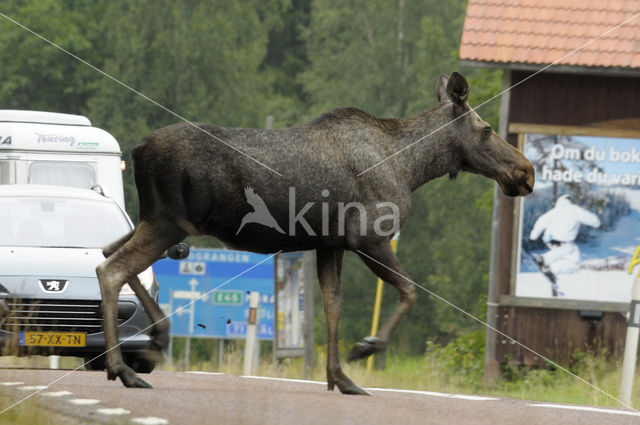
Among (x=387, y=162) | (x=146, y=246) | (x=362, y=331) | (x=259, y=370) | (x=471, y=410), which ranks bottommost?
(x=362, y=331)

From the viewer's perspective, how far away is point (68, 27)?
1877 inches

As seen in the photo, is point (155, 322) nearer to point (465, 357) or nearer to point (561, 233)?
point (561, 233)

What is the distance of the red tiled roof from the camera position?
1733 cm

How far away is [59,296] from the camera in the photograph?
11031 mm

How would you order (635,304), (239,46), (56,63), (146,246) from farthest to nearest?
(239,46)
(56,63)
(635,304)
(146,246)

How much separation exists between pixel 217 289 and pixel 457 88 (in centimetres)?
1549

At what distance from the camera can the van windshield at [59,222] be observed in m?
12.1

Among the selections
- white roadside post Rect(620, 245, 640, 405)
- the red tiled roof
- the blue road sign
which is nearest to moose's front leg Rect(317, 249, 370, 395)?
white roadside post Rect(620, 245, 640, 405)

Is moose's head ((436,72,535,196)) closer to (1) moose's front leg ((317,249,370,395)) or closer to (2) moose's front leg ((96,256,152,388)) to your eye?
(1) moose's front leg ((317,249,370,395))

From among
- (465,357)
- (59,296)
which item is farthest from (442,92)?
(465,357)

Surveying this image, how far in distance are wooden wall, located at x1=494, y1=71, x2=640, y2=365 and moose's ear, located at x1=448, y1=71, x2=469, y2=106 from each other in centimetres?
804

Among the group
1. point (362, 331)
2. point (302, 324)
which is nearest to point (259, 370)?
point (302, 324)

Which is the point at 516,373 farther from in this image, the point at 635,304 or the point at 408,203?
the point at 408,203

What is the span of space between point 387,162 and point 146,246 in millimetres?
1819
